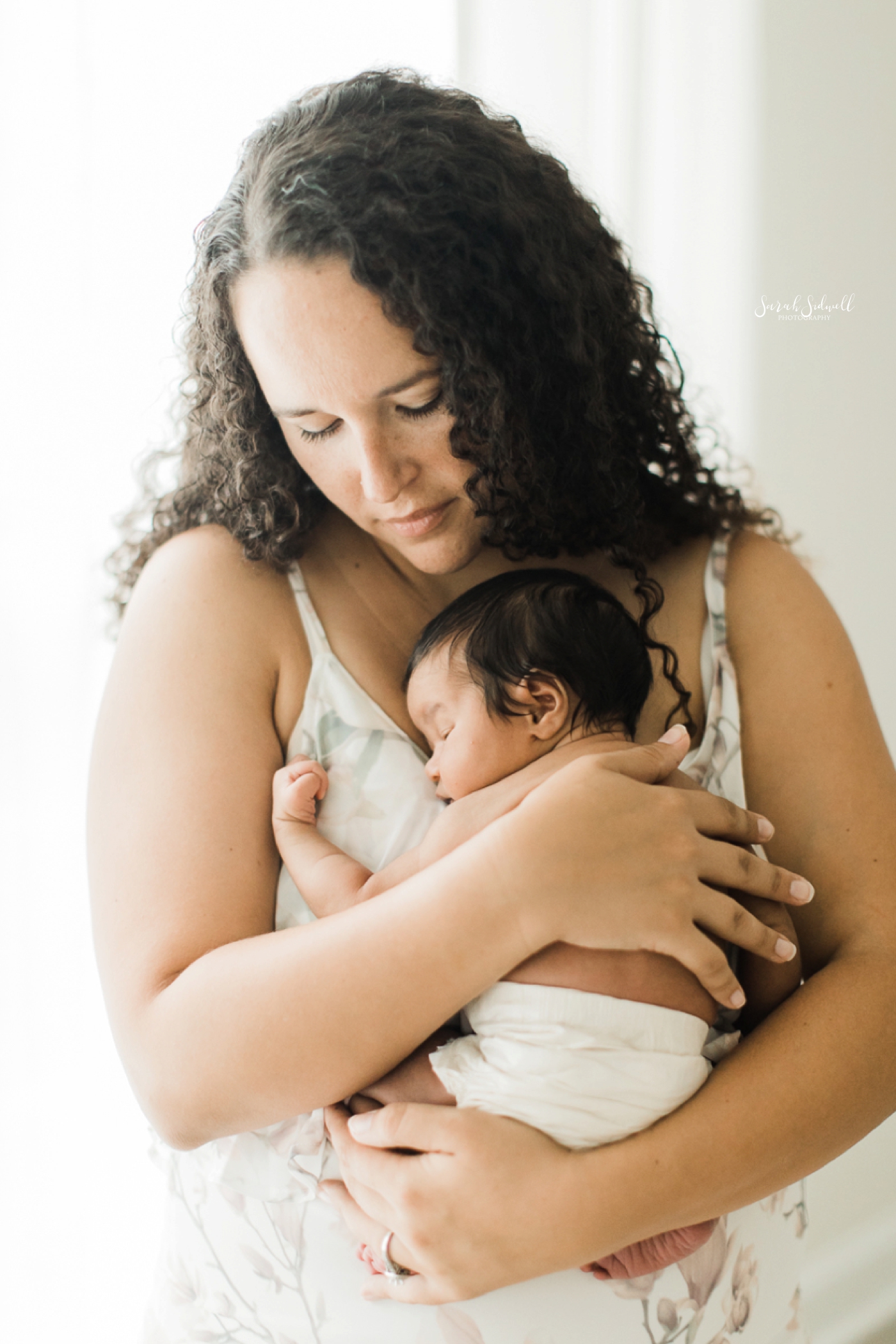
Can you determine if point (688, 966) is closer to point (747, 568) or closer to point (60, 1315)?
point (747, 568)

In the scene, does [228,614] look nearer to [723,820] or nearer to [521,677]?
[521,677]

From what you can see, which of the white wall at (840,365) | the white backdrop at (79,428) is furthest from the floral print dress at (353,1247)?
the white wall at (840,365)

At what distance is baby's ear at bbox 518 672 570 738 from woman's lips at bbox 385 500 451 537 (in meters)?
0.23

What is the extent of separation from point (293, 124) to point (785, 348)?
69.4 inches

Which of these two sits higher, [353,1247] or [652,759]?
[652,759]

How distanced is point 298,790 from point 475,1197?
432 mm

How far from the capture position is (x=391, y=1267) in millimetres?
1046

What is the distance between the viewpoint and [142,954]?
3.54 feet

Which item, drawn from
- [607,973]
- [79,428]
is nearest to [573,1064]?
[607,973]

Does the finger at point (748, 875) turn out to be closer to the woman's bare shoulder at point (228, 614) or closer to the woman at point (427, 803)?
the woman at point (427, 803)

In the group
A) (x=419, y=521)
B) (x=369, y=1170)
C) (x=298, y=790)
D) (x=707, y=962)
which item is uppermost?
(x=419, y=521)

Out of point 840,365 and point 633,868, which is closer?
point 633,868

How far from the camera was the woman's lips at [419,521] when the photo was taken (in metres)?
1.25

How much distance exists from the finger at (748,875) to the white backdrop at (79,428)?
96 cm
